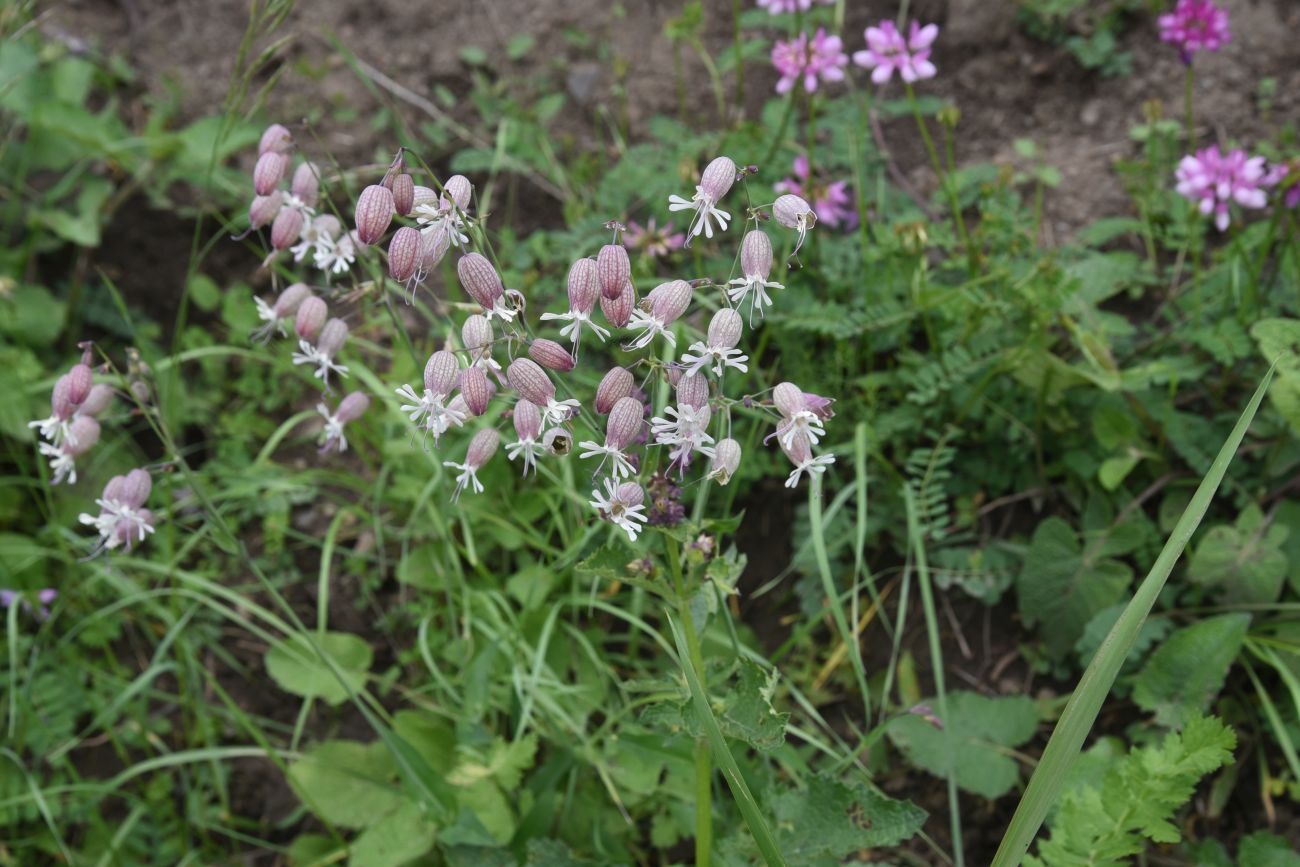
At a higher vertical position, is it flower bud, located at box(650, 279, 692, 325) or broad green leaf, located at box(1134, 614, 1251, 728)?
flower bud, located at box(650, 279, 692, 325)

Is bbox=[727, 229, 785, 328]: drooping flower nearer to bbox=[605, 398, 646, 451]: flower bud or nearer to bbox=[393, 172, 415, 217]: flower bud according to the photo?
bbox=[605, 398, 646, 451]: flower bud

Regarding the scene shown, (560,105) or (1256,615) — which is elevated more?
(560,105)

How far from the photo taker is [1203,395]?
101 inches

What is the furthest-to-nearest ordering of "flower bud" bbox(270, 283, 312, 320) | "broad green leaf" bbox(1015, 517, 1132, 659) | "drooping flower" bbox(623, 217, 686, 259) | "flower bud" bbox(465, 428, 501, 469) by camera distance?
"drooping flower" bbox(623, 217, 686, 259), "broad green leaf" bbox(1015, 517, 1132, 659), "flower bud" bbox(270, 283, 312, 320), "flower bud" bbox(465, 428, 501, 469)

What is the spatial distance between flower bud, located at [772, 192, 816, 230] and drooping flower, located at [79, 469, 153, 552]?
1173 millimetres

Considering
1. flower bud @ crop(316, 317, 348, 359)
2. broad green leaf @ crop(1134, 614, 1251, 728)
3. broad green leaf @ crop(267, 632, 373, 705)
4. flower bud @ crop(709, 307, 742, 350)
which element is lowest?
broad green leaf @ crop(267, 632, 373, 705)

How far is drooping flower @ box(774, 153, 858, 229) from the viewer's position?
2750 mm

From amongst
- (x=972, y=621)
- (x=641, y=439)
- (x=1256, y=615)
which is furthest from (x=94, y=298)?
(x=1256, y=615)

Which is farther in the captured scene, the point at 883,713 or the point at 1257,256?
the point at 1257,256

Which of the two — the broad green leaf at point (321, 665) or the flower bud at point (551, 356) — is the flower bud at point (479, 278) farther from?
the broad green leaf at point (321, 665)

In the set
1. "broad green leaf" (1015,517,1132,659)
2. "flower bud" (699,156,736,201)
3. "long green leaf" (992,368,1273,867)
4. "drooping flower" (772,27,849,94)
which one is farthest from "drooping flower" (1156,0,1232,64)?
"flower bud" (699,156,736,201)

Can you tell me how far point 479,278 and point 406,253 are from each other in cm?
13

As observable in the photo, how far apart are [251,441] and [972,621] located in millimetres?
2200

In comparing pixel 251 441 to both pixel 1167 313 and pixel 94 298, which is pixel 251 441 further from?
pixel 1167 313
